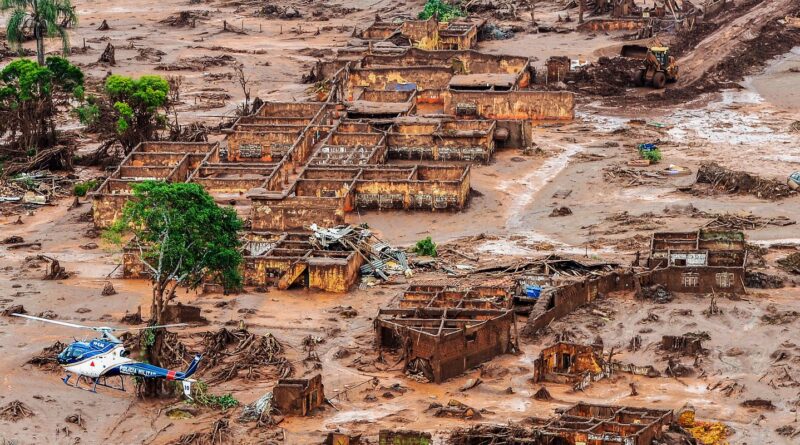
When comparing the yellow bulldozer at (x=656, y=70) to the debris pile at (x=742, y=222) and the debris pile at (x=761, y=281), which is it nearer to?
the debris pile at (x=742, y=222)

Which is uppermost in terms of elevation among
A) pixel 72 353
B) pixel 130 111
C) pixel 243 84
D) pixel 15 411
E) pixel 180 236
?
pixel 180 236

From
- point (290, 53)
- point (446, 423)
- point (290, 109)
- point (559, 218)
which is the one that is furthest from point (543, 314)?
point (290, 53)

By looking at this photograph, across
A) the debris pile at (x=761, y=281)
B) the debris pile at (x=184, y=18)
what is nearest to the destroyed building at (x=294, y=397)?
the debris pile at (x=761, y=281)

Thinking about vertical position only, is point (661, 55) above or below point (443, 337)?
above

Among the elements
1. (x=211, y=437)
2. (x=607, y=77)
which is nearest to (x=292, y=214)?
(x=211, y=437)

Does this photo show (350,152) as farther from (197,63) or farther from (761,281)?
(197,63)

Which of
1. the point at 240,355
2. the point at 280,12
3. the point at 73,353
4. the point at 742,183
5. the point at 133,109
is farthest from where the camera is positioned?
the point at 280,12

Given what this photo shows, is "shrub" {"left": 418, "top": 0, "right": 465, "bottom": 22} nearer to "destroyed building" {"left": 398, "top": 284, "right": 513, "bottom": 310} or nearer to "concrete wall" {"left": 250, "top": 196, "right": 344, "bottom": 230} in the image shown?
"concrete wall" {"left": 250, "top": 196, "right": 344, "bottom": 230}

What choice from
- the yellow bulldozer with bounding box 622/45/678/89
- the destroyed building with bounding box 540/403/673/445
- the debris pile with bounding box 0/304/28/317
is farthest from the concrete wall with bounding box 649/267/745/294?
the yellow bulldozer with bounding box 622/45/678/89

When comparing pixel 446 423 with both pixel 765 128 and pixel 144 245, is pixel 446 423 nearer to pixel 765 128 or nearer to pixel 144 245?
pixel 144 245
